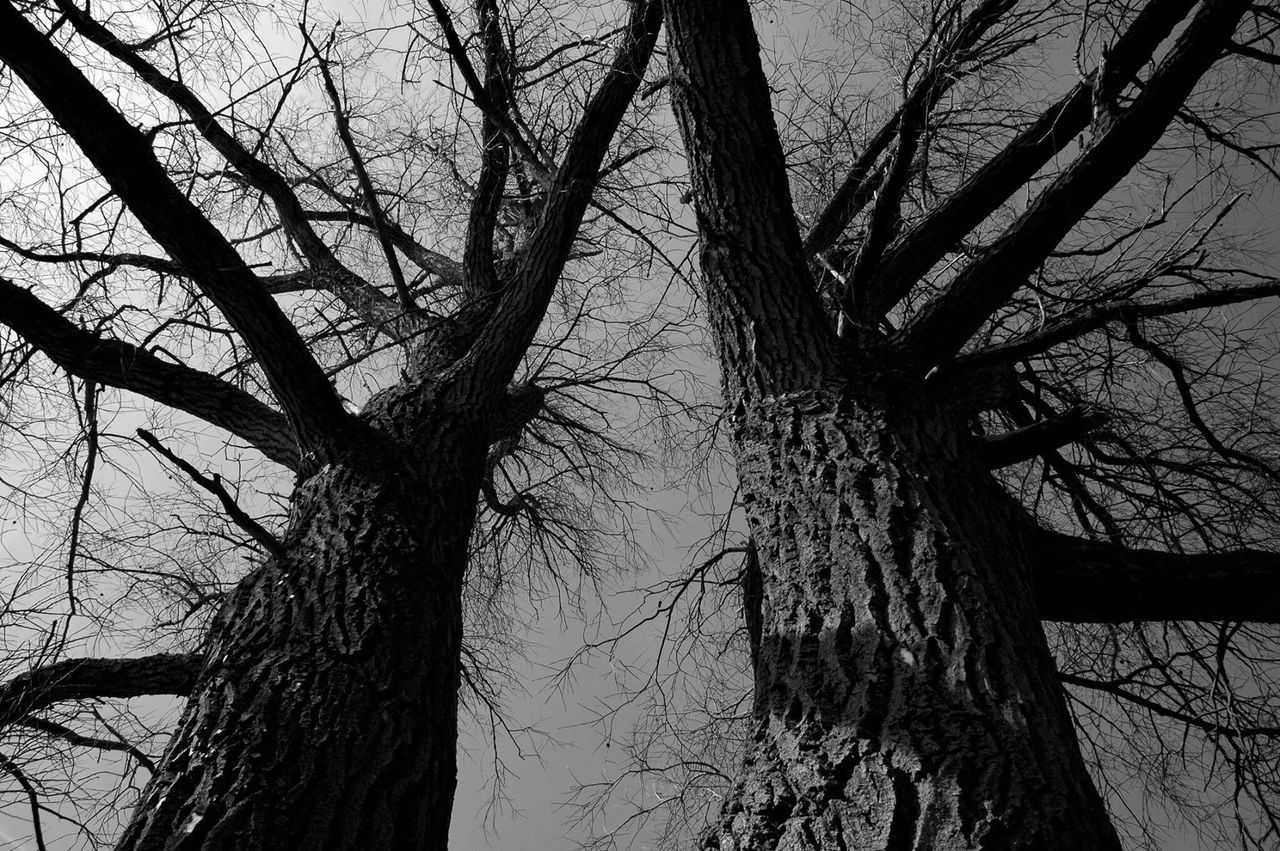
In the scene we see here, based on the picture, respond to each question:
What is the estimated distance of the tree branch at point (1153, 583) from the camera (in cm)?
203

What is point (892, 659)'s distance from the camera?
137 centimetres

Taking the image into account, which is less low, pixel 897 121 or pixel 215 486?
pixel 897 121

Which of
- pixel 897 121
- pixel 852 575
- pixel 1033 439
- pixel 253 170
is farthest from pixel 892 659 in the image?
pixel 253 170

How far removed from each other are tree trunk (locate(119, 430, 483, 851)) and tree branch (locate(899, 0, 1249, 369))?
1.38 meters

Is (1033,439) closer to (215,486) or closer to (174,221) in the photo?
(215,486)

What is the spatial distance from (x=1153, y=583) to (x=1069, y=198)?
975 millimetres

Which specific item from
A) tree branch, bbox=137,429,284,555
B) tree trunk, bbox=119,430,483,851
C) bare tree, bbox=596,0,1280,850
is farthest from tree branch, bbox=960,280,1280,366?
tree branch, bbox=137,429,284,555

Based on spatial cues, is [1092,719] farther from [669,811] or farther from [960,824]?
[960,824]

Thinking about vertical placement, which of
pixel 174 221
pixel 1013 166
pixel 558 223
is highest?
pixel 558 223

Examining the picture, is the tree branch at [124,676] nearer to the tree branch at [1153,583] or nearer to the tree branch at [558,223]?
the tree branch at [558,223]

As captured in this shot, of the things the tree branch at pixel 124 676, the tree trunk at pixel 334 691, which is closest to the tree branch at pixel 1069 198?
the tree trunk at pixel 334 691

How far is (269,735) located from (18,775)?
1162mm

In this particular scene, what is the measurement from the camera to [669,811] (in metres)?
2.92

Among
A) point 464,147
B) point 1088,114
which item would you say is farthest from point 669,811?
point 464,147
